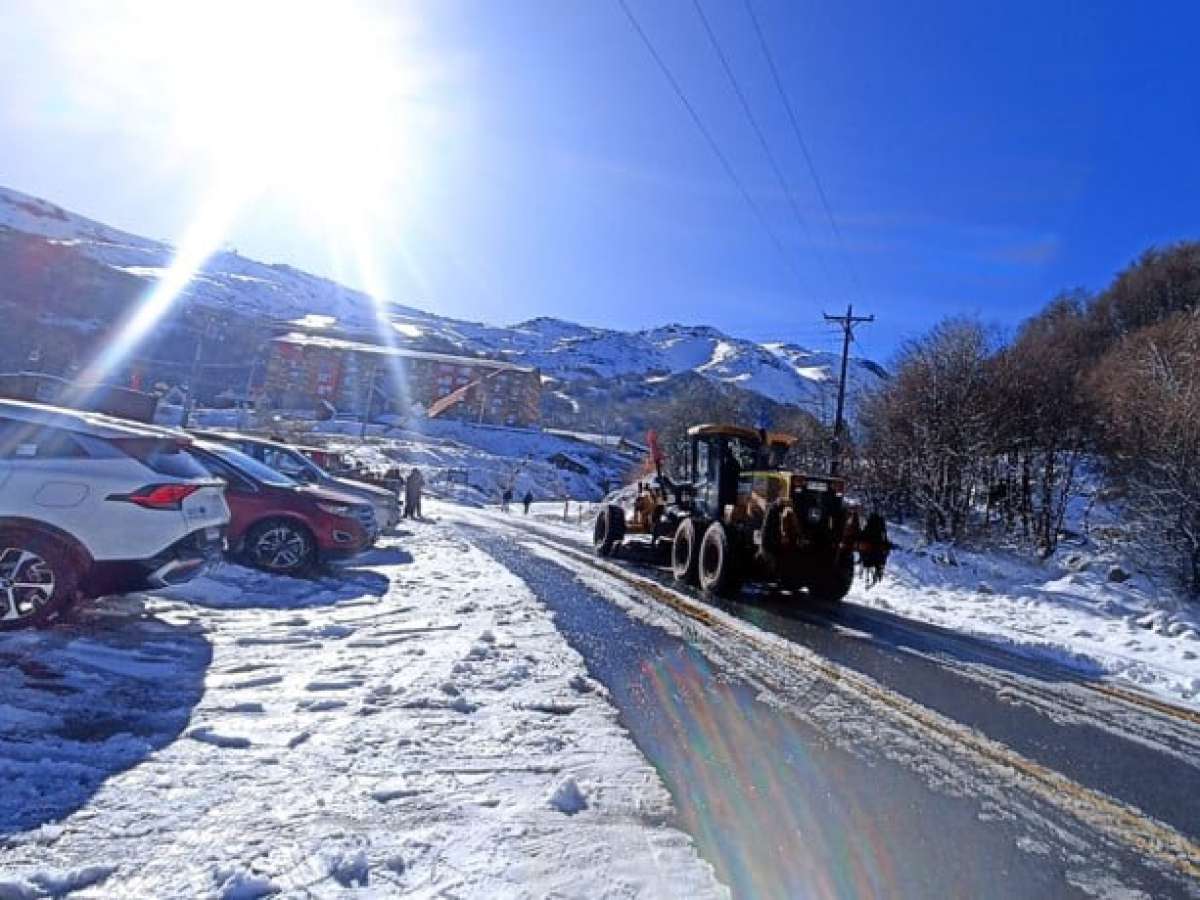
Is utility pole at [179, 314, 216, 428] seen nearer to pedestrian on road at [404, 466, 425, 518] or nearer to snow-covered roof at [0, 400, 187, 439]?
pedestrian on road at [404, 466, 425, 518]

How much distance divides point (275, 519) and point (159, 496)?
12.2 feet

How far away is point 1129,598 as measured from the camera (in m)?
13.1

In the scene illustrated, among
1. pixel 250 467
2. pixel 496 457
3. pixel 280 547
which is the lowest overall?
pixel 280 547

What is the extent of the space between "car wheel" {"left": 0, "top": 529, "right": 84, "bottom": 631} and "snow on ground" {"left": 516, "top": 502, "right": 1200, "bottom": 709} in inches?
370

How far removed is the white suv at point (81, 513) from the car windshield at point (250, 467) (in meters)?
3.57

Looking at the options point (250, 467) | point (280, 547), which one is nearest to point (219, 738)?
point (280, 547)

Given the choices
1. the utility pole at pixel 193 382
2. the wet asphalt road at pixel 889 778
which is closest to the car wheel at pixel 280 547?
the wet asphalt road at pixel 889 778

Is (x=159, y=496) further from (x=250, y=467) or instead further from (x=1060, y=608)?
(x=1060, y=608)

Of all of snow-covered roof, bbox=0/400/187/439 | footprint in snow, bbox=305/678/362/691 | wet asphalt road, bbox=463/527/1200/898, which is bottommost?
footprint in snow, bbox=305/678/362/691

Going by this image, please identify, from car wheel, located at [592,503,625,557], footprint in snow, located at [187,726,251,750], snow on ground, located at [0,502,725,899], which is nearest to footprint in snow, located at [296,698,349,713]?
snow on ground, located at [0,502,725,899]

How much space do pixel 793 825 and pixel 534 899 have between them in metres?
1.38

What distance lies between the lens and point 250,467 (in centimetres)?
977

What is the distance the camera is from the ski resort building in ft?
286

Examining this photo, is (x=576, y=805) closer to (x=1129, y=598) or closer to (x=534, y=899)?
(x=534, y=899)
